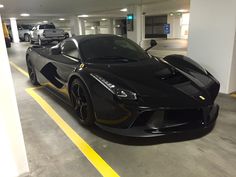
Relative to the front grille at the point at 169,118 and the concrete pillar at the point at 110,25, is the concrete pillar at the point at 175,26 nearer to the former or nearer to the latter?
the concrete pillar at the point at 110,25

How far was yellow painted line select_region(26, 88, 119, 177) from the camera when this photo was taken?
2.06 m

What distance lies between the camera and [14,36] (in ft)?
73.0

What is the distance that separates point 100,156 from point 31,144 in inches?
37.1

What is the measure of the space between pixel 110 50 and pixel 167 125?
5.08 feet

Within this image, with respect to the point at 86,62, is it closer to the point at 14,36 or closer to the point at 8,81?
the point at 8,81

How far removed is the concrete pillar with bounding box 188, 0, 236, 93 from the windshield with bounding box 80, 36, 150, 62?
60.9 inches

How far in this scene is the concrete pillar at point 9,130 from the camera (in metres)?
1.72

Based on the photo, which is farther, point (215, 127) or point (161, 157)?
point (215, 127)

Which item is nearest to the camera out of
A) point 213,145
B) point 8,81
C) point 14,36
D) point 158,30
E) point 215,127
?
point 8,81

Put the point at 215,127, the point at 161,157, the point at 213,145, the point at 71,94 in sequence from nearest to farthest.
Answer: the point at 161,157 < the point at 213,145 < the point at 215,127 < the point at 71,94

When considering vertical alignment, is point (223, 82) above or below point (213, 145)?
above

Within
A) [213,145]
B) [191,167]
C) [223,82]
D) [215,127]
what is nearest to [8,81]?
[191,167]

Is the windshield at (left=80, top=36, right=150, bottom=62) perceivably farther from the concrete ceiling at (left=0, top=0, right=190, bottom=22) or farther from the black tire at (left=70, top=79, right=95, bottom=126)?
the concrete ceiling at (left=0, top=0, right=190, bottom=22)

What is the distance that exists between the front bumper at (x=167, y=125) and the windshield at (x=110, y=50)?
1.16 meters
